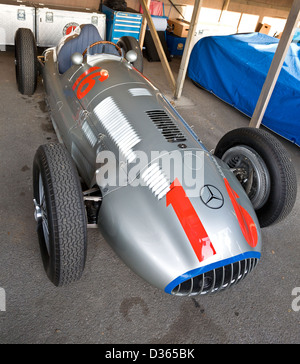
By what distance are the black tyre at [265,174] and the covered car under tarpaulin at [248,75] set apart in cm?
219

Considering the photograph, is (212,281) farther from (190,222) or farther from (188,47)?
(188,47)

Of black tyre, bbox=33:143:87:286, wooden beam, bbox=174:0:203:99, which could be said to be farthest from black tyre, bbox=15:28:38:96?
black tyre, bbox=33:143:87:286

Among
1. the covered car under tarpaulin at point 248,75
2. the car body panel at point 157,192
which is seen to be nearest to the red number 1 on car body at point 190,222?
the car body panel at point 157,192

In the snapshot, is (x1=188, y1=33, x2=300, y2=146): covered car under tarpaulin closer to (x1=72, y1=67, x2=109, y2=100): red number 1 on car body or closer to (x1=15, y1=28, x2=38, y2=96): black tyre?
(x1=72, y1=67, x2=109, y2=100): red number 1 on car body

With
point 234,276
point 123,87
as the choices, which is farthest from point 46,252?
point 123,87

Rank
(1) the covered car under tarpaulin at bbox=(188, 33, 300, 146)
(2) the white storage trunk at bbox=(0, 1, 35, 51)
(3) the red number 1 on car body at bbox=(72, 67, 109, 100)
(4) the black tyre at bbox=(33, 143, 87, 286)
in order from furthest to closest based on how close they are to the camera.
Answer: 1. (2) the white storage trunk at bbox=(0, 1, 35, 51)
2. (1) the covered car under tarpaulin at bbox=(188, 33, 300, 146)
3. (3) the red number 1 on car body at bbox=(72, 67, 109, 100)
4. (4) the black tyre at bbox=(33, 143, 87, 286)

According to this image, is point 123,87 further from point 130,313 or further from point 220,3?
point 220,3

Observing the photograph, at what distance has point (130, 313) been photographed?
204 centimetres

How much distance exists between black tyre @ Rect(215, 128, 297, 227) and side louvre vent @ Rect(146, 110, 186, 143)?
2.12 feet

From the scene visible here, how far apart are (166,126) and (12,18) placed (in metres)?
4.56

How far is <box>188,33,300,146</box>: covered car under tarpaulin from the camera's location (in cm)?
448

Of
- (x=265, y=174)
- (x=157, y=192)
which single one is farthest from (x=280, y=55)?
(x=157, y=192)

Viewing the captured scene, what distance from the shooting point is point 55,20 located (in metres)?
5.59
